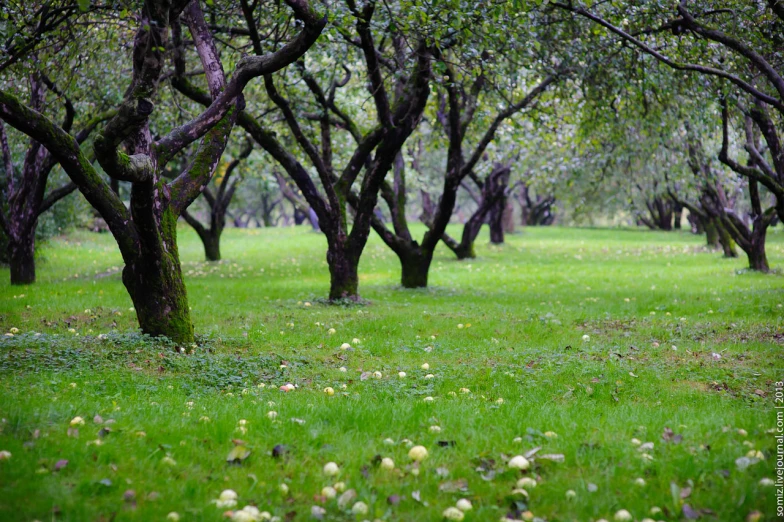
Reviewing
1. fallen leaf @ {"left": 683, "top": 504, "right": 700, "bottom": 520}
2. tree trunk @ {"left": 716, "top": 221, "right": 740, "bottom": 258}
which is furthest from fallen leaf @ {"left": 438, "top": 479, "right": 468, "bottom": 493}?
tree trunk @ {"left": 716, "top": 221, "right": 740, "bottom": 258}

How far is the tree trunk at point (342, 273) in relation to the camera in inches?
510

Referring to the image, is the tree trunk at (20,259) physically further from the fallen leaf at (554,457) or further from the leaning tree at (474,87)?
the fallen leaf at (554,457)

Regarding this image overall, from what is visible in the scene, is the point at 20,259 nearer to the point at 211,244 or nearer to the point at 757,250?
the point at 211,244

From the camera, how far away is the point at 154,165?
753cm

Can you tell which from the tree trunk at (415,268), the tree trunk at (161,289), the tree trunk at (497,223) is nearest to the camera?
the tree trunk at (161,289)

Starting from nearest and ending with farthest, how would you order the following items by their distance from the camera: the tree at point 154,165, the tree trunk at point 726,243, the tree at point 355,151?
the tree at point 154,165 → the tree at point 355,151 → the tree trunk at point 726,243

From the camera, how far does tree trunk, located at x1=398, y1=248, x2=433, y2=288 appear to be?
50.7 feet

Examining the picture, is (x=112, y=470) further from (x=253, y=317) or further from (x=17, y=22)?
(x=17, y=22)

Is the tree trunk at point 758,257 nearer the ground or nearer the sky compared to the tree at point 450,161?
nearer the ground

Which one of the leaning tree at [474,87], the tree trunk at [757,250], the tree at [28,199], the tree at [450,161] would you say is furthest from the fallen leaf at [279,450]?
the tree trunk at [757,250]

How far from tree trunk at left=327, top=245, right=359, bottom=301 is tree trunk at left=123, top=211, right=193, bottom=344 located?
16.9 feet

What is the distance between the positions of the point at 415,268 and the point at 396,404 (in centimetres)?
980

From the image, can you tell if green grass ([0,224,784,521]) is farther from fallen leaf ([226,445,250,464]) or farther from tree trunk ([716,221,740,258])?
tree trunk ([716,221,740,258])

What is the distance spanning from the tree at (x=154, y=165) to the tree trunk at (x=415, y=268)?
748 centimetres
